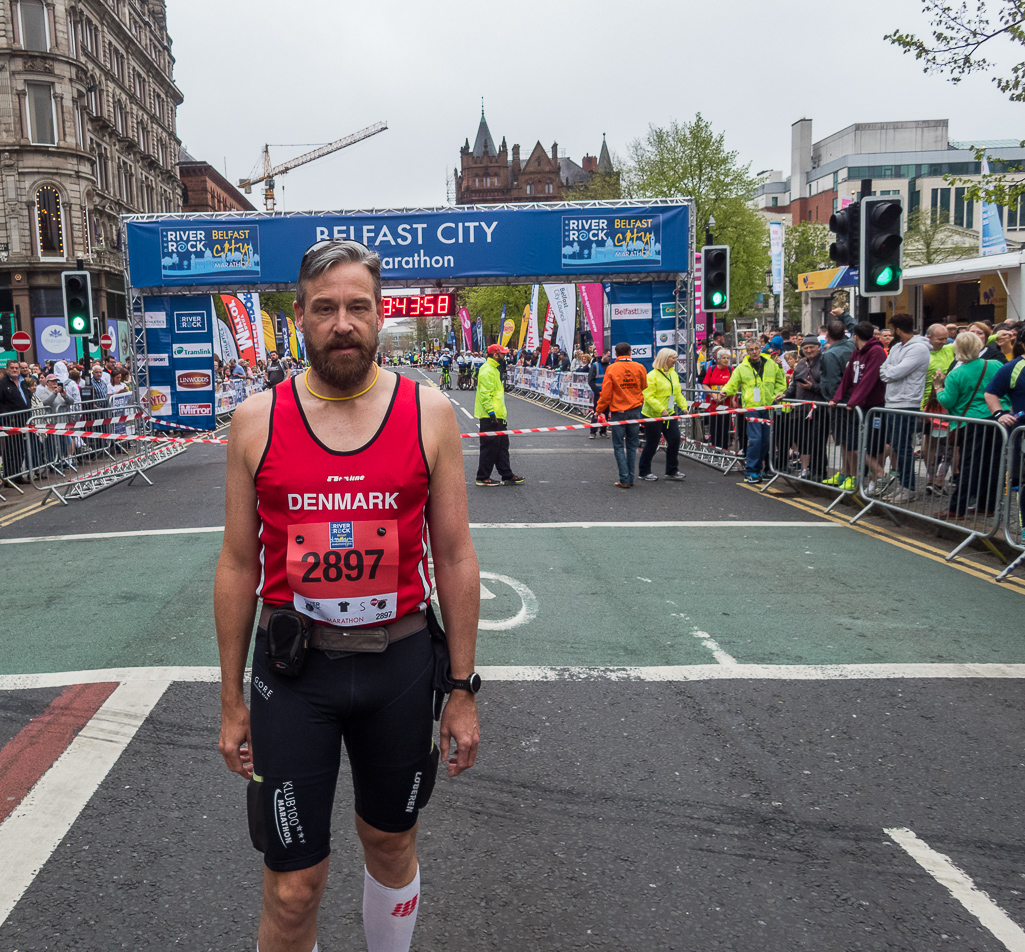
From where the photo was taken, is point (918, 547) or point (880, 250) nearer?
point (918, 547)

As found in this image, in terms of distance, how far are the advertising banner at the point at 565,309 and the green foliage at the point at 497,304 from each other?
777 inches

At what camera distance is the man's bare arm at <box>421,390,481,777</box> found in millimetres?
2430

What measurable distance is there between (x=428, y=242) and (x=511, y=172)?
452 ft

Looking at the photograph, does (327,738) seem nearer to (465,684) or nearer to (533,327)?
(465,684)

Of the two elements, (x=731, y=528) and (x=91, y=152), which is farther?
(x=91, y=152)

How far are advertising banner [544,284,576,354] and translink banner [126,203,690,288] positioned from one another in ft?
34.6

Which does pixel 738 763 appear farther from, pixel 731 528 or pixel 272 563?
pixel 731 528

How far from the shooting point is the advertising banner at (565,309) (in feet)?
95.3

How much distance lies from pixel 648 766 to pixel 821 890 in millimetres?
1079

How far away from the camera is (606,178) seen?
5428cm

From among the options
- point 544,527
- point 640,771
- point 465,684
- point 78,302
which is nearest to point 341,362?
point 465,684

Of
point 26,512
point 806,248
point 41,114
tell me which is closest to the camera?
point 26,512

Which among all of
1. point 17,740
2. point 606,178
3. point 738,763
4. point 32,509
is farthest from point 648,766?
point 606,178

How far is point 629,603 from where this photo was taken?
6.94 metres
